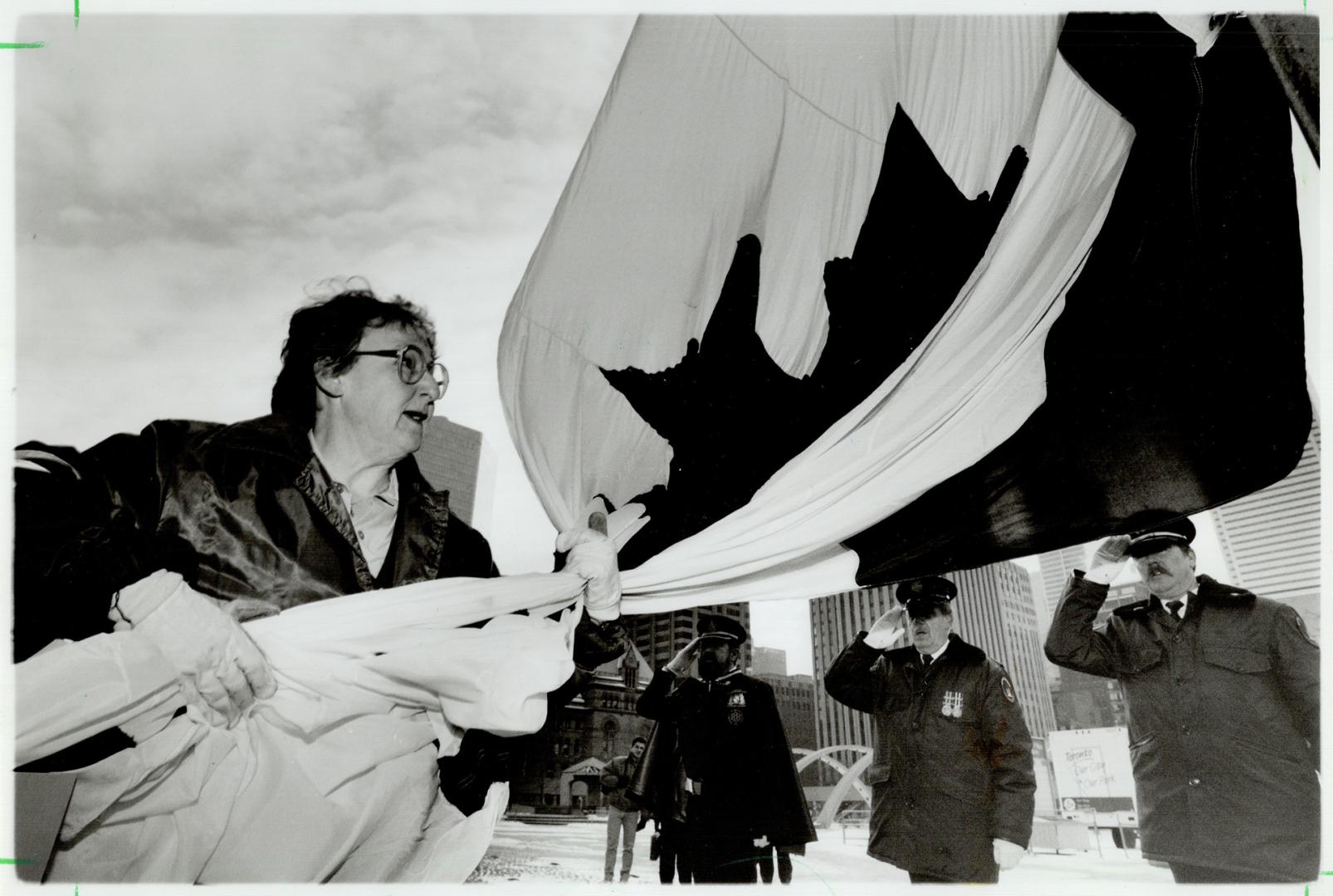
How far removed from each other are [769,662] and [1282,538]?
1002 mm

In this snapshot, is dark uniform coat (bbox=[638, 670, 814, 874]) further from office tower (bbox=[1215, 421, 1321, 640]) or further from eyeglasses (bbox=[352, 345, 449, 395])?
office tower (bbox=[1215, 421, 1321, 640])

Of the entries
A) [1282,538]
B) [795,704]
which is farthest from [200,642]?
[1282,538]

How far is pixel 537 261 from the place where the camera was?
1784 millimetres

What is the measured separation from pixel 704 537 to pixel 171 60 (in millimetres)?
1433

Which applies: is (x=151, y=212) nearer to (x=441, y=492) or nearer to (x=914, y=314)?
(x=441, y=492)

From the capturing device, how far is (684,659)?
166 cm

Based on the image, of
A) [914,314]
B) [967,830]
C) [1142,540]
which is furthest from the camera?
[914,314]

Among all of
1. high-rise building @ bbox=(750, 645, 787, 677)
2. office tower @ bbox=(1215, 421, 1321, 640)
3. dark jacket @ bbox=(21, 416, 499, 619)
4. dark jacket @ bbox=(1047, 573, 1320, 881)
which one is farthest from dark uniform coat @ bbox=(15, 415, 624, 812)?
office tower @ bbox=(1215, 421, 1321, 640)

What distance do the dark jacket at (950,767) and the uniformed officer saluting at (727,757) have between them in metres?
0.16

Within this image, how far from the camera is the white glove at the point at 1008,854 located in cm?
150

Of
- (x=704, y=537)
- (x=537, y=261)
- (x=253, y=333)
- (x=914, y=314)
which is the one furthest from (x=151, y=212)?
(x=914, y=314)

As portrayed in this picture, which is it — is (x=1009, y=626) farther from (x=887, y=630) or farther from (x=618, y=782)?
(x=618, y=782)

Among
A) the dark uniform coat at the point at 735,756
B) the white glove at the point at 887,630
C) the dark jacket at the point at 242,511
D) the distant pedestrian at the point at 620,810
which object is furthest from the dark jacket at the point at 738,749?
the dark jacket at the point at 242,511

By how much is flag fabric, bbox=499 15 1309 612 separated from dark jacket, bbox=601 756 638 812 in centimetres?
30
